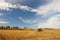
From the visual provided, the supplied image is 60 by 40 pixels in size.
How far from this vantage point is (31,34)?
527 centimetres

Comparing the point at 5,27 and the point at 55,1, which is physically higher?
the point at 55,1

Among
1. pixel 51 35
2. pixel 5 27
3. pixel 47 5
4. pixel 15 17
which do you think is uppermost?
pixel 47 5

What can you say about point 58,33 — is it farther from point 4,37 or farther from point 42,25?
point 4,37

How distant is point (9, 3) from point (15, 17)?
514mm

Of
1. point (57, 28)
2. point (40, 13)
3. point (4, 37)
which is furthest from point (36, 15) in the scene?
point (4, 37)

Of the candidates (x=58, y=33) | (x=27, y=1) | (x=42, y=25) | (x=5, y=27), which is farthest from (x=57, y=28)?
(x=5, y=27)

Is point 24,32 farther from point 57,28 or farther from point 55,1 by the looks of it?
point 55,1

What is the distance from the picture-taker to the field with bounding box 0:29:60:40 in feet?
16.8

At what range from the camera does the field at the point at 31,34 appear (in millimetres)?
5105

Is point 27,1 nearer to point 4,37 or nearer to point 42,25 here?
point 42,25

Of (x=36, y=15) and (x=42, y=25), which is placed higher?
(x=36, y=15)

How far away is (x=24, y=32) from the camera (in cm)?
527

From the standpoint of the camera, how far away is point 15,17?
17.5 feet

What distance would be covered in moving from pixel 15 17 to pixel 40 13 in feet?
2.83
